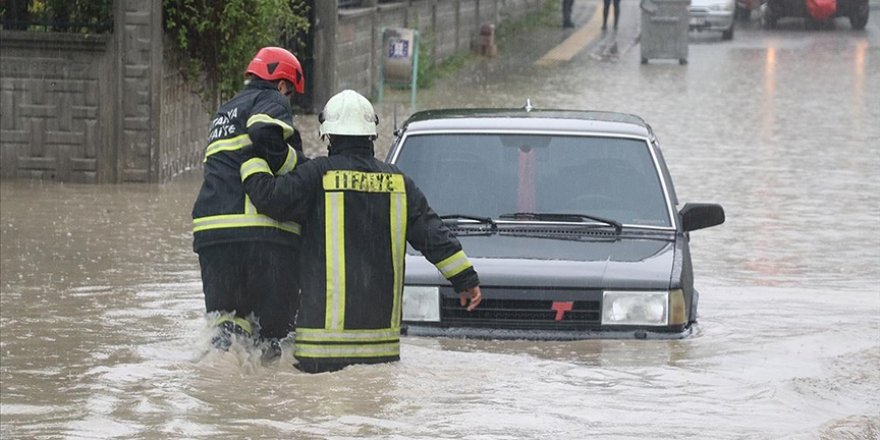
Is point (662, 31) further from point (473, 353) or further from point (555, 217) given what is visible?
point (473, 353)

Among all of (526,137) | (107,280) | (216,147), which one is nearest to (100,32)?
(107,280)

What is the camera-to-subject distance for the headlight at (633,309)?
8469 millimetres

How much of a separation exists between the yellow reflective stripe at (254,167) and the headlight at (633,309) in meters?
1.87

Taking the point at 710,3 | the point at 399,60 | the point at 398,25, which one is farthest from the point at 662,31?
Answer: the point at 399,60

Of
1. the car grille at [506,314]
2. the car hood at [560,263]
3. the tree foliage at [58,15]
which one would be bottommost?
the car grille at [506,314]

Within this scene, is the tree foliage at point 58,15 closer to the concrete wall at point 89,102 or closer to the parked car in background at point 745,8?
the concrete wall at point 89,102

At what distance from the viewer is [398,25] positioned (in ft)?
97.3

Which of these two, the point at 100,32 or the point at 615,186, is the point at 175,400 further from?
the point at 100,32

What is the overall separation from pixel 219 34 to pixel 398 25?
12.2m

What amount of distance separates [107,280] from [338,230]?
16.4 feet

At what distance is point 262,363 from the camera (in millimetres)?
7859

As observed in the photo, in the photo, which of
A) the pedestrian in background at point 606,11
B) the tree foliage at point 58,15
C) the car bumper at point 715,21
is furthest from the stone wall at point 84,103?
the car bumper at point 715,21

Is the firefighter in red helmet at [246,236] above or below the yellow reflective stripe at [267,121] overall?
below

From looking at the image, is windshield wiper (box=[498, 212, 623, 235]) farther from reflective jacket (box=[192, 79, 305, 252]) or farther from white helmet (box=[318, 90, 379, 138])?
white helmet (box=[318, 90, 379, 138])
